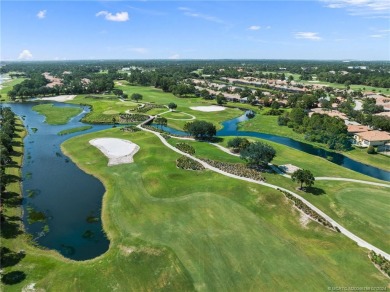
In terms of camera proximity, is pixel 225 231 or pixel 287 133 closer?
pixel 225 231

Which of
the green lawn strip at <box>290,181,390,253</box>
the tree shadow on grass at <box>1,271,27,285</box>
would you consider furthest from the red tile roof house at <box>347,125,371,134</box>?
the tree shadow on grass at <box>1,271,27,285</box>

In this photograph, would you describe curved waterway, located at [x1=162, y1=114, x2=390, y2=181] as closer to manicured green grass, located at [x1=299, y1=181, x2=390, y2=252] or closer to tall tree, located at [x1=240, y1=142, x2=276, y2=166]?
manicured green grass, located at [x1=299, y1=181, x2=390, y2=252]

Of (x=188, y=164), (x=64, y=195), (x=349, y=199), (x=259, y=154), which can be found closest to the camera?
(x=349, y=199)

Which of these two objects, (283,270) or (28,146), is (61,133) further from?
(283,270)

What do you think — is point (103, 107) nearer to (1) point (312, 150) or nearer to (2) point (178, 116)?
(2) point (178, 116)

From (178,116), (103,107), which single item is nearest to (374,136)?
(178,116)

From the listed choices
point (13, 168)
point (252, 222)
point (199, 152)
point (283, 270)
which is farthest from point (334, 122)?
point (13, 168)
